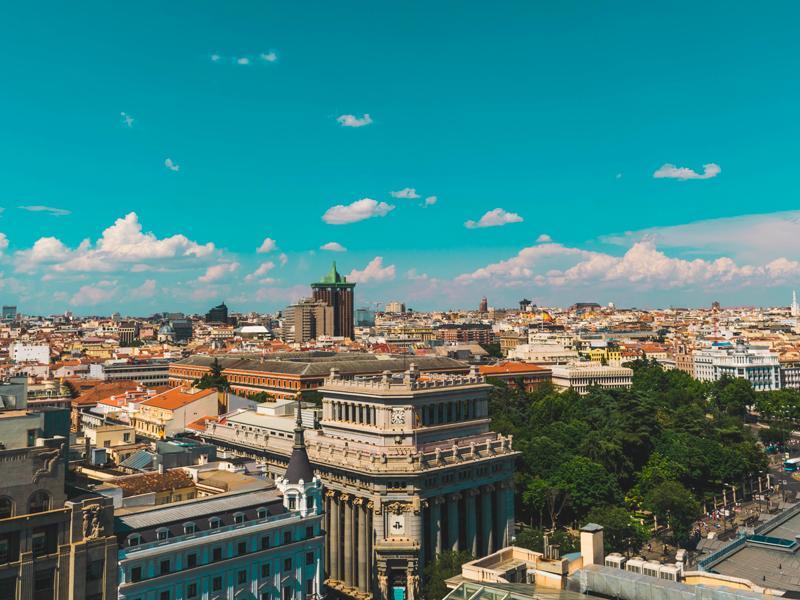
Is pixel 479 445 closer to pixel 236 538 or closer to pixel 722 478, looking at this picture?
pixel 236 538

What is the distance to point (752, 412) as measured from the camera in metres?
189

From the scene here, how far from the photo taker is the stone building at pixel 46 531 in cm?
4359

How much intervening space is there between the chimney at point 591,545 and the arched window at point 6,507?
3326 cm

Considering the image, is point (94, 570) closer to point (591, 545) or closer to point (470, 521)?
point (591, 545)

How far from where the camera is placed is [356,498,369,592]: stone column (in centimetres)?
7006

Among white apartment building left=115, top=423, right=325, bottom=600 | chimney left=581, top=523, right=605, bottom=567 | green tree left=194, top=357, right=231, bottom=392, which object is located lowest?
white apartment building left=115, top=423, right=325, bottom=600

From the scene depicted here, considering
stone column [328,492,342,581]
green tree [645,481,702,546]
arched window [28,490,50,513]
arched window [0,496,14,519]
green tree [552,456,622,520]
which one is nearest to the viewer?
arched window [0,496,14,519]

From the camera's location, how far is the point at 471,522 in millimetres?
73812

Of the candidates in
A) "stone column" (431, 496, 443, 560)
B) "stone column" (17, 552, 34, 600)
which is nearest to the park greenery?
"stone column" (431, 496, 443, 560)

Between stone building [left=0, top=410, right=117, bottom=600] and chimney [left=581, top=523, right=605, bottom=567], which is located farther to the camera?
stone building [left=0, top=410, right=117, bottom=600]

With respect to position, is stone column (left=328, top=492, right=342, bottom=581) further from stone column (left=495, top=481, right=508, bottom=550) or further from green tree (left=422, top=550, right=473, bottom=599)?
stone column (left=495, top=481, right=508, bottom=550)

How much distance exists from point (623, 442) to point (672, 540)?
89.5 feet

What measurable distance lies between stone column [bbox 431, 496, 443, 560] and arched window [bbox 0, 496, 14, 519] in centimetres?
3780

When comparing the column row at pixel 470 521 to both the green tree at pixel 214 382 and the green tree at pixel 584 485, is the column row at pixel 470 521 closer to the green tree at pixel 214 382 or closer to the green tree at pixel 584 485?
the green tree at pixel 584 485
